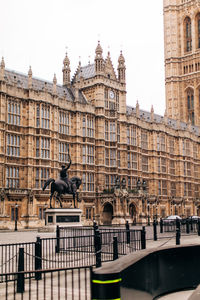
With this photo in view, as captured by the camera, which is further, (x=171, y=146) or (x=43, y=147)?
(x=171, y=146)

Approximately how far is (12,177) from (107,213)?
15.6m

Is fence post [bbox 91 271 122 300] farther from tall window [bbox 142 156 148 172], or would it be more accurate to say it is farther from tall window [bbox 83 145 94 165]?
tall window [bbox 142 156 148 172]

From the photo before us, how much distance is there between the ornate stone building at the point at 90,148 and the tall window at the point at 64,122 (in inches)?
5.0

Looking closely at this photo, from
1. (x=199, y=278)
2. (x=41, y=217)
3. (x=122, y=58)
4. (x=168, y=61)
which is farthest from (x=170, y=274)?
(x=168, y=61)

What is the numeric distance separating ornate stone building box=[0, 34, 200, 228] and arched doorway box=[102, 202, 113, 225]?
14cm

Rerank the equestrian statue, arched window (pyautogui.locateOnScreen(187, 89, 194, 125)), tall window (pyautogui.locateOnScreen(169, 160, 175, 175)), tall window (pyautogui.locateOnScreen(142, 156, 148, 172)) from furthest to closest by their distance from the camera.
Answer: arched window (pyautogui.locateOnScreen(187, 89, 194, 125)) < tall window (pyautogui.locateOnScreen(169, 160, 175, 175)) < tall window (pyautogui.locateOnScreen(142, 156, 148, 172)) < the equestrian statue

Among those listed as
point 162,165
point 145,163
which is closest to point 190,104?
point 162,165

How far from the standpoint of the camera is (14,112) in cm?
4519

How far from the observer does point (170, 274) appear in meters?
12.1

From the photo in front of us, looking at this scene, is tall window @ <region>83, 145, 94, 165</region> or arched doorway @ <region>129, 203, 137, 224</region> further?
arched doorway @ <region>129, 203, 137, 224</region>

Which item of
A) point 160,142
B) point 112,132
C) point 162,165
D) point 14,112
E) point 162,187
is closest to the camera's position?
point 14,112

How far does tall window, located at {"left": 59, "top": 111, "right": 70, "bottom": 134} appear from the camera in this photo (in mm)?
50531

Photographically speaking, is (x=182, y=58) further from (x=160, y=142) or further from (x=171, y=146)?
(x=160, y=142)

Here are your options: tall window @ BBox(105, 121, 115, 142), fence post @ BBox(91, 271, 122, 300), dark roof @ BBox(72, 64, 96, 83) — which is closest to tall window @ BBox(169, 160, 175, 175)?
tall window @ BBox(105, 121, 115, 142)
